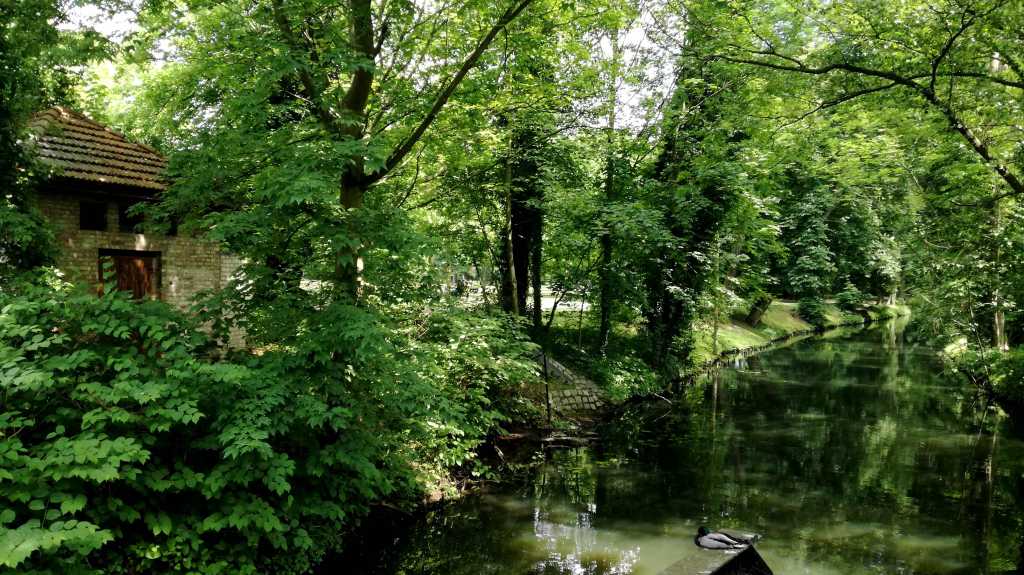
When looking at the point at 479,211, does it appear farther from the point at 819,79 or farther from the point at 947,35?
the point at 947,35

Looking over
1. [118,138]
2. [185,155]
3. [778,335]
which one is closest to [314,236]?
[185,155]

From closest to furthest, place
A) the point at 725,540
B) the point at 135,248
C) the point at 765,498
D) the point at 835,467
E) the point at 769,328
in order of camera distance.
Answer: the point at 725,540, the point at 765,498, the point at 835,467, the point at 135,248, the point at 769,328

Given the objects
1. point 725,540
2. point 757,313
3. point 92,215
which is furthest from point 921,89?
point 757,313

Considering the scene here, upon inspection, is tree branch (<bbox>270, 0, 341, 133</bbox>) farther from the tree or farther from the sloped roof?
the sloped roof

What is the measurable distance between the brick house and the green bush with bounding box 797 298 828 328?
3435 cm

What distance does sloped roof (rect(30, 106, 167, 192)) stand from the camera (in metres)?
11.2

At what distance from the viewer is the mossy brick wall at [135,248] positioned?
1140 cm

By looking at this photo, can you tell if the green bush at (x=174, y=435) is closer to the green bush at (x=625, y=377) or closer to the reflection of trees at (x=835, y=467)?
the reflection of trees at (x=835, y=467)

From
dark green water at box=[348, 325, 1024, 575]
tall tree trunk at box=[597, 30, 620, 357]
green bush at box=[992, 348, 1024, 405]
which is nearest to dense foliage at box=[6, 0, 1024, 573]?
dark green water at box=[348, 325, 1024, 575]

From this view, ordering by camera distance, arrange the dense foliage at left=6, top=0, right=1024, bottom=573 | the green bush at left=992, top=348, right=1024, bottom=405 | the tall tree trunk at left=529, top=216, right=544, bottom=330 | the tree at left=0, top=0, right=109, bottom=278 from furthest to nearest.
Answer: the tall tree trunk at left=529, top=216, right=544, bottom=330
the green bush at left=992, top=348, right=1024, bottom=405
the tree at left=0, top=0, right=109, bottom=278
the dense foliage at left=6, top=0, right=1024, bottom=573

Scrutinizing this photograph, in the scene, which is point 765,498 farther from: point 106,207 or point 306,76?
point 106,207

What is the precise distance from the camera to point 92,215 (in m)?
12.0

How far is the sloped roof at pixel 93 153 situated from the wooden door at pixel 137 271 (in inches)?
60.5

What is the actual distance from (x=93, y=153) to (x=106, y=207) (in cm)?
107
